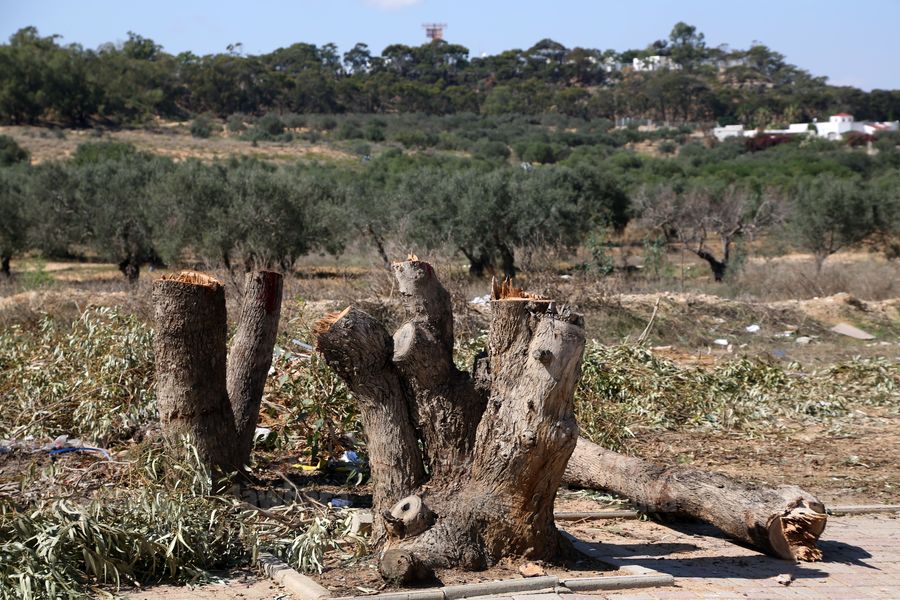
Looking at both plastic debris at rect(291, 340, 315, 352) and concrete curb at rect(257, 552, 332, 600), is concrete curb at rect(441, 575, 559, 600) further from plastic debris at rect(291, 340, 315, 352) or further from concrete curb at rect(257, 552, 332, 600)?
plastic debris at rect(291, 340, 315, 352)

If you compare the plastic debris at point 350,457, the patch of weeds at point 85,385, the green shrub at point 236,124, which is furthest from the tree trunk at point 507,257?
the green shrub at point 236,124

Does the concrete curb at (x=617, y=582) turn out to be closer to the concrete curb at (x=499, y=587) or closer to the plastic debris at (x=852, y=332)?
the concrete curb at (x=499, y=587)

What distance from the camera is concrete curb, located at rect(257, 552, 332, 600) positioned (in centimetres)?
438

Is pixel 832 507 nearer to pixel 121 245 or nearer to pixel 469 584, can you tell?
pixel 469 584

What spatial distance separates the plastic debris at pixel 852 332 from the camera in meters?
16.1

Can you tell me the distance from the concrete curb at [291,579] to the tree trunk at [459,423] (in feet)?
1.04

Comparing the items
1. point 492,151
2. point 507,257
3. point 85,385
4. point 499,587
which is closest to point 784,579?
point 499,587

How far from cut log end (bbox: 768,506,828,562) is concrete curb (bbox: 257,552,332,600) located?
7.75 ft

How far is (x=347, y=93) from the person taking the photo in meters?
78.8

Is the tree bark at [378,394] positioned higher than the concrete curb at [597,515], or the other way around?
the tree bark at [378,394]

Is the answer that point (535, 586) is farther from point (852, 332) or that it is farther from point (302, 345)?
point (852, 332)

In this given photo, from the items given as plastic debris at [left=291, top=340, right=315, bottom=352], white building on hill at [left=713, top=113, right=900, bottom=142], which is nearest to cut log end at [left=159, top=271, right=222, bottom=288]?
plastic debris at [left=291, top=340, right=315, bottom=352]

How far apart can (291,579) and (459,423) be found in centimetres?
112

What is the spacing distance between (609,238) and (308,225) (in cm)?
1243
